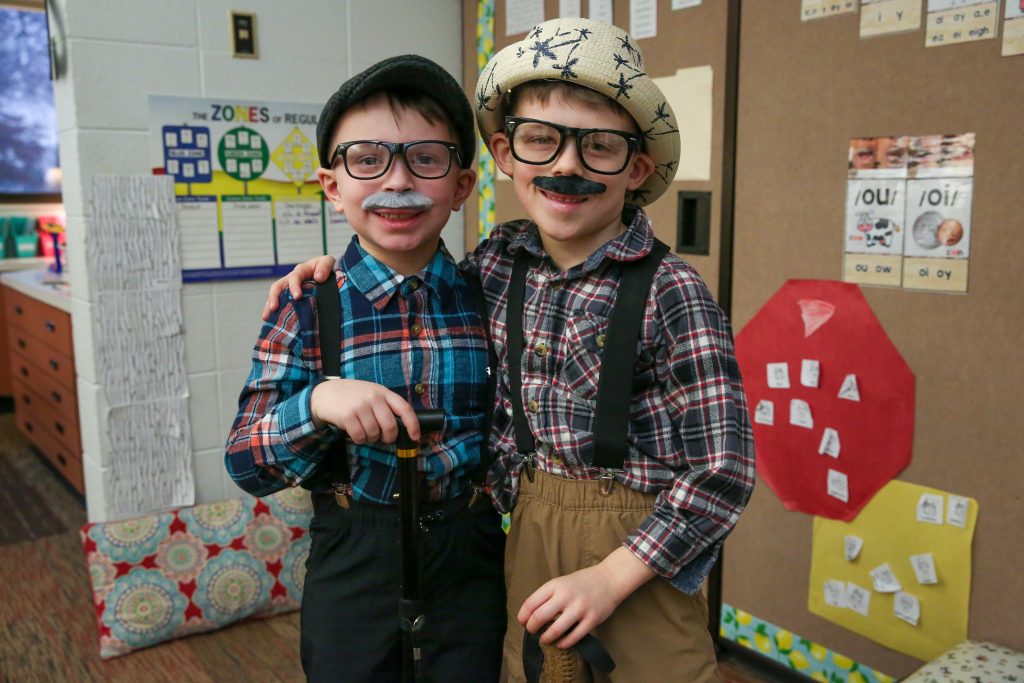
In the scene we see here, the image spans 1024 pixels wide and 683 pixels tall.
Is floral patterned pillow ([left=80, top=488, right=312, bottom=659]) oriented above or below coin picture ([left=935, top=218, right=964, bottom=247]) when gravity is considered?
below

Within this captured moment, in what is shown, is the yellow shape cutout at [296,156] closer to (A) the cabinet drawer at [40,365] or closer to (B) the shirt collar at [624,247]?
(A) the cabinet drawer at [40,365]

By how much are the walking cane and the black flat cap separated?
0.39 m

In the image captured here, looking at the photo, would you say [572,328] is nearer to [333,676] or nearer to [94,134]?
[333,676]

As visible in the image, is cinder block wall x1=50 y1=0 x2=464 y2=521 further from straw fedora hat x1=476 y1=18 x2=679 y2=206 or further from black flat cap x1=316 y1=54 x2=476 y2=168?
straw fedora hat x1=476 y1=18 x2=679 y2=206

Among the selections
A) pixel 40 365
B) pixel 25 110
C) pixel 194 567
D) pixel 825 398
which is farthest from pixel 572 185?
pixel 25 110

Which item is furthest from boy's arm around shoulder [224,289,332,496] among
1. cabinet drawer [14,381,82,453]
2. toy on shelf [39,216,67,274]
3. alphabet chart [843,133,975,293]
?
toy on shelf [39,216,67,274]

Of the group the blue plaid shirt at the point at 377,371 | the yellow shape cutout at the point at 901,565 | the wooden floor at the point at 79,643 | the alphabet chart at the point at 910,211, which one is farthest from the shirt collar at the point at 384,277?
the wooden floor at the point at 79,643

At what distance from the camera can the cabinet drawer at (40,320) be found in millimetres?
3377

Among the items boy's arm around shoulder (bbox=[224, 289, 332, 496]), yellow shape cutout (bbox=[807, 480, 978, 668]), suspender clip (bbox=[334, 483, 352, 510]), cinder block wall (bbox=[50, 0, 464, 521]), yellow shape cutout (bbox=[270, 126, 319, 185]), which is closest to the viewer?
boy's arm around shoulder (bbox=[224, 289, 332, 496])

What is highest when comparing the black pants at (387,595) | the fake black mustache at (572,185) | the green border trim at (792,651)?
the fake black mustache at (572,185)

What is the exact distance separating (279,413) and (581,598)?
420 millimetres

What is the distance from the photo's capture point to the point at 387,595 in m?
1.14

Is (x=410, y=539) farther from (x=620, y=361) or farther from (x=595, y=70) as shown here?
(x=595, y=70)

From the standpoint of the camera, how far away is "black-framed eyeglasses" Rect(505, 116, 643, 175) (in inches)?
40.5
